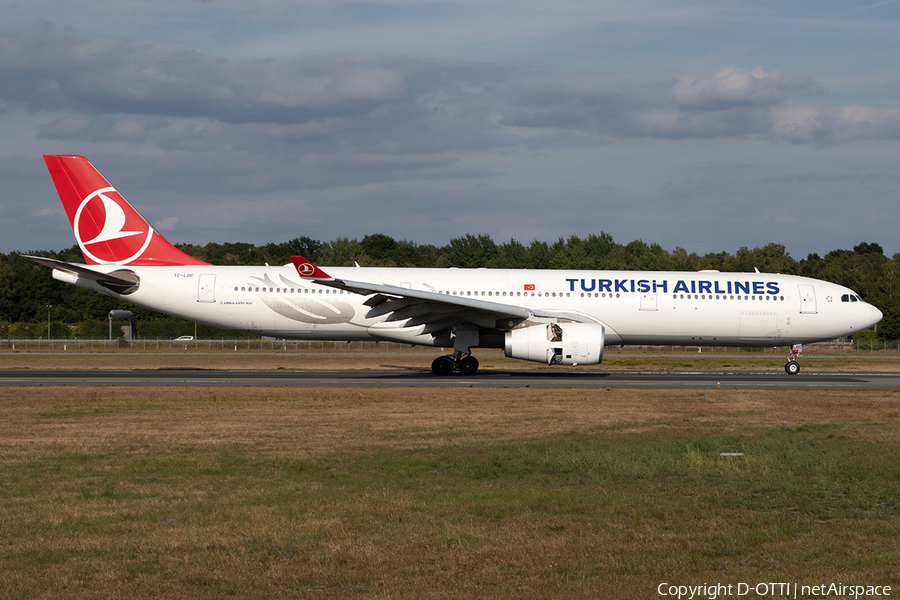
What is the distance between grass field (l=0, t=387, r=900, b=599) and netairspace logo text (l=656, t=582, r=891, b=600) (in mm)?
107

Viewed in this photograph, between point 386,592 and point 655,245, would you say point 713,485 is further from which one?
point 655,245

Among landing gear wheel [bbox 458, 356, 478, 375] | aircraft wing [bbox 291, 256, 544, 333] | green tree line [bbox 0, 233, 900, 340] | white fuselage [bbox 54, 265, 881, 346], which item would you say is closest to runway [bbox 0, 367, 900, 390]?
landing gear wheel [bbox 458, 356, 478, 375]

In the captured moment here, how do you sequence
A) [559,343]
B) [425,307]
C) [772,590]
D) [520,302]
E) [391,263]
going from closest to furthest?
[772,590] → [559,343] → [425,307] → [520,302] → [391,263]

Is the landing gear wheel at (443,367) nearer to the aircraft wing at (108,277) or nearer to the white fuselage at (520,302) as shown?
the white fuselage at (520,302)

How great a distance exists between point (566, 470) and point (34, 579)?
6064 millimetres

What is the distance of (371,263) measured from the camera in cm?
7775

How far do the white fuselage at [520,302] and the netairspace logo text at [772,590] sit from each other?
21105 millimetres

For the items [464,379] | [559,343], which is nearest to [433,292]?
[464,379]

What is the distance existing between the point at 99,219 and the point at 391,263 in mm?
57292

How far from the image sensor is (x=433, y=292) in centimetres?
2628

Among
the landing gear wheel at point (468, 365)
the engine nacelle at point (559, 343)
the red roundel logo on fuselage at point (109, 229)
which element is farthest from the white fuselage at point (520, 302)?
the engine nacelle at point (559, 343)

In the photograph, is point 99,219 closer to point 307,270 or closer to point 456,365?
point 307,270

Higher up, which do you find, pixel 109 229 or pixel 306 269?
pixel 109 229

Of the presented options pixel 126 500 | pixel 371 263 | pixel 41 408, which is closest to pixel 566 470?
pixel 126 500
